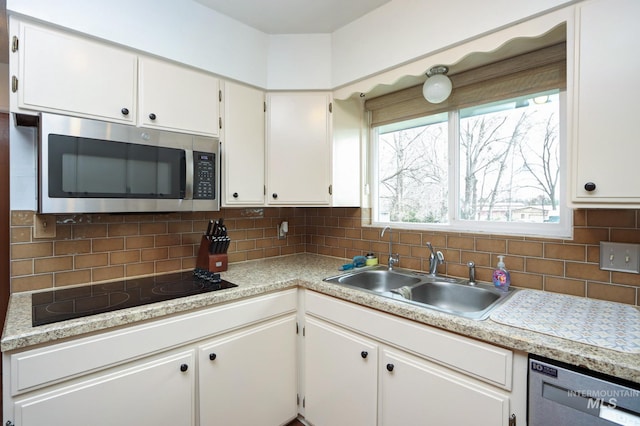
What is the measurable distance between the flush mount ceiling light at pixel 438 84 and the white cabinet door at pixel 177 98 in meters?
1.23

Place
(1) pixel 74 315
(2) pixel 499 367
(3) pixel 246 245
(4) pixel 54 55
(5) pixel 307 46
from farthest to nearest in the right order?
(3) pixel 246 245 < (5) pixel 307 46 < (4) pixel 54 55 < (1) pixel 74 315 < (2) pixel 499 367

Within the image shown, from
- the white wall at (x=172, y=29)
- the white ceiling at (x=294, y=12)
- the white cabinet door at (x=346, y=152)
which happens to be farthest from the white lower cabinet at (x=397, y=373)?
the white ceiling at (x=294, y=12)

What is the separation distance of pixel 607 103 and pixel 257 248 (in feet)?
6.80

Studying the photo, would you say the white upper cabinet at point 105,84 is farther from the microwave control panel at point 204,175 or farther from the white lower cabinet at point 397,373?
the white lower cabinet at point 397,373

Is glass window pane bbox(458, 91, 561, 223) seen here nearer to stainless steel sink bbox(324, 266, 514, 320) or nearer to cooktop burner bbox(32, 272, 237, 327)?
stainless steel sink bbox(324, 266, 514, 320)

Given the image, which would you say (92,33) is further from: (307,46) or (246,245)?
(246,245)

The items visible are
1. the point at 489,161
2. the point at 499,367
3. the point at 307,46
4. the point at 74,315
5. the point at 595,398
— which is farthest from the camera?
the point at 307,46

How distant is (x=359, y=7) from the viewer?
5.69 feet

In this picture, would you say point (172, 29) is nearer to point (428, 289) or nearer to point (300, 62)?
point (300, 62)

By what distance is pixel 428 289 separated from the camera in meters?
1.70

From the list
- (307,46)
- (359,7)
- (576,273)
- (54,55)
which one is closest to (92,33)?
(54,55)

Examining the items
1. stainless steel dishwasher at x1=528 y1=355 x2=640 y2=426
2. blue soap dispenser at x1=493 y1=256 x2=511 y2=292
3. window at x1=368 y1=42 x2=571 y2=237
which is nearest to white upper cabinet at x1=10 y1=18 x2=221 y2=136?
window at x1=368 y1=42 x2=571 y2=237

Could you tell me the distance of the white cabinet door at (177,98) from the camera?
1550 mm

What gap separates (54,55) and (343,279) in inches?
69.3
